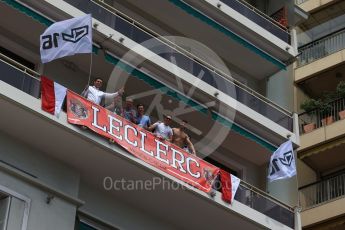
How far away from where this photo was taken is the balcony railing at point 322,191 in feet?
91.0

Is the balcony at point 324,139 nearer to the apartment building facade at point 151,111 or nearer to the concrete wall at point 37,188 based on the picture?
the apartment building facade at point 151,111

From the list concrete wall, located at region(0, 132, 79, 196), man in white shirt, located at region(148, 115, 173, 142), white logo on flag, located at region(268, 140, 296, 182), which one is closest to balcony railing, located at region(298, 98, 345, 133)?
white logo on flag, located at region(268, 140, 296, 182)

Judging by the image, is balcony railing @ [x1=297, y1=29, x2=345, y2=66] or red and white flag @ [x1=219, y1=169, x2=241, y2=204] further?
balcony railing @ [x1=297, y1=29, x2=345, y2=66]

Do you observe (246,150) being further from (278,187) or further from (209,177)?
(209,177)

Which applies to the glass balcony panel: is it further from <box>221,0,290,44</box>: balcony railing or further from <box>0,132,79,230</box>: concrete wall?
<box>221,0,290,44</box>: balcony railing

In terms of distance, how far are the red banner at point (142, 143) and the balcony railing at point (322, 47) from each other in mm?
11539

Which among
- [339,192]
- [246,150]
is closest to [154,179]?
[246,150]

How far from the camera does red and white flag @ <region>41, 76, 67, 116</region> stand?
59.0 feet

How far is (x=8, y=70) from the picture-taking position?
1797 centimetres

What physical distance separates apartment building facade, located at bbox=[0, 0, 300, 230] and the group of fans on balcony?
87 cm

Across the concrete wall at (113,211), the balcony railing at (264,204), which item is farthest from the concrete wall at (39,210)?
the balcony railing at (264,204)

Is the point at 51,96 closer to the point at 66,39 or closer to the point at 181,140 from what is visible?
the point at 66,39

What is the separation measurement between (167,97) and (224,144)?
2317 millimetres

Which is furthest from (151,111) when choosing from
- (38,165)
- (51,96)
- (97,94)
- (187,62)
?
(38,165)
